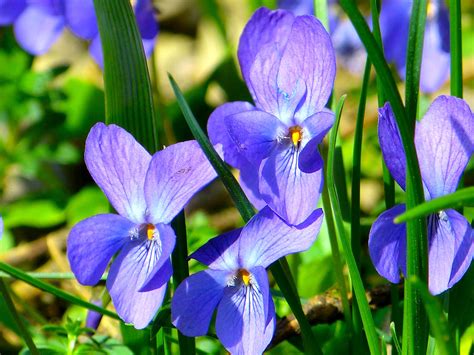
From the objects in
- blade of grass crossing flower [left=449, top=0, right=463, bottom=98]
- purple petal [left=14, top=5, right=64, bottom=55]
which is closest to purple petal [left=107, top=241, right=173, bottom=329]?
blade of grass crossing flower [left=449, top=0, right=463, bottom=98]

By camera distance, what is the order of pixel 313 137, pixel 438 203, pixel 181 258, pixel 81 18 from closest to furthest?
1. pixel 438 203
2. pixel 313 137
3. pixel 181 258
4. pixel 81 18

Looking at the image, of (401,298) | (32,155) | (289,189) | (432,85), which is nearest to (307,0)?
(432,85)

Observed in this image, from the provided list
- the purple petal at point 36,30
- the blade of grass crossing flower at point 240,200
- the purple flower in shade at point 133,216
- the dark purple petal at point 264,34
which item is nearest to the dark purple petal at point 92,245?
the purple flower in shade at point 133,216

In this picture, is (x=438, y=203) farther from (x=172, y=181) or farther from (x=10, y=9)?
(x=10, y=9)

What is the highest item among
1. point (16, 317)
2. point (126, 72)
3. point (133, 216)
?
point (126, 72)

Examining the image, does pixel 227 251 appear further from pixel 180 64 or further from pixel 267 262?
pixel 180 64

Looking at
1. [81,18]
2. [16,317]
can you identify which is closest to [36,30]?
[81,18]

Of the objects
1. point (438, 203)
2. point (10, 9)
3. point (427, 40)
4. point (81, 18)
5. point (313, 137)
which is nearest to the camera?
point (438, 203)
